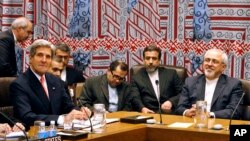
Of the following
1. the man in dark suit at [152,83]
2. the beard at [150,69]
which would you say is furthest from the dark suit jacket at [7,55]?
the beard at [150,69]

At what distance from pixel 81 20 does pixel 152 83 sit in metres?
1.43

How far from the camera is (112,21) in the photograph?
712 cm

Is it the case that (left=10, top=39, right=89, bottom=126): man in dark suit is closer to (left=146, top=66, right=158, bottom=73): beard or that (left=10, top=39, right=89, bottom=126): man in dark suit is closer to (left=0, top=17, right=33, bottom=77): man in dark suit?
(left=0, top=17, right=33, bottom=77): man in dark suit

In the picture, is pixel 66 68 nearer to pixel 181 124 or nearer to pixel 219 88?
pixel 219 88

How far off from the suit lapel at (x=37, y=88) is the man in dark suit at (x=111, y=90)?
4.67ft

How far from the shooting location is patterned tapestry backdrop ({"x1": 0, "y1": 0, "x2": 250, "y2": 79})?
21.1 feet

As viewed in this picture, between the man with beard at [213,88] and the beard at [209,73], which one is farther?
the beard at [209,73]

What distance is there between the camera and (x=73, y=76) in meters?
6.84

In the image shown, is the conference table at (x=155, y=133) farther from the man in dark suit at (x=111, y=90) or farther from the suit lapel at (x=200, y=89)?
the man in dark suit at (x=111, y=90)

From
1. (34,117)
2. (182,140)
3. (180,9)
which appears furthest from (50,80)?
(180,9)

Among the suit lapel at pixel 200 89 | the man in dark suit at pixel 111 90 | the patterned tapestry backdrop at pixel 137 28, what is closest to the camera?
the suit lapel at pixel 200 89

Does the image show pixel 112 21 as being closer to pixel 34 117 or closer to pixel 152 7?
pixel 152 7

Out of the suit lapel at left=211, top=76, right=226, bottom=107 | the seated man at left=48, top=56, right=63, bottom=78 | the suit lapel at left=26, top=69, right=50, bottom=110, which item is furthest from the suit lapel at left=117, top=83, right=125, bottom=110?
the suit lapel at left=26, top=69, right=50, bottom=110

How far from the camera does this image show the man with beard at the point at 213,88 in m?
5.41
